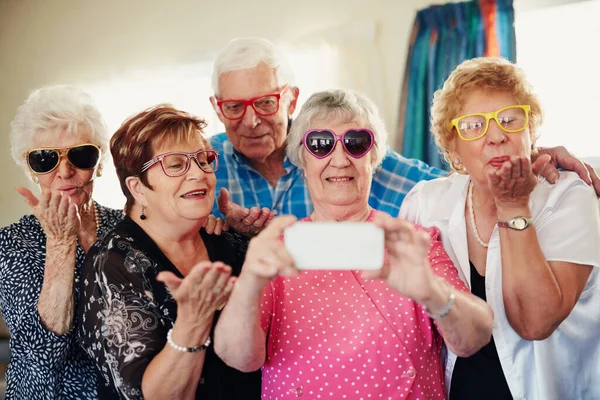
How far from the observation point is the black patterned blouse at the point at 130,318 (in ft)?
4.98

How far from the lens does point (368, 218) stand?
1856mm

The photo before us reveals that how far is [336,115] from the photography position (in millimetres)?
1863

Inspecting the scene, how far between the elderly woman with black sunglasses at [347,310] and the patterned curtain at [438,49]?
6.63ft

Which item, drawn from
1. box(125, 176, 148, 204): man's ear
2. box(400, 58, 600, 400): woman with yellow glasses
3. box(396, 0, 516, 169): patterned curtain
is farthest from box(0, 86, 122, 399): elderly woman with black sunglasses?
box(396, 0, 516, 169): patterned curtain

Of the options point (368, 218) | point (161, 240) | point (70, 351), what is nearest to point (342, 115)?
point (368, 218)

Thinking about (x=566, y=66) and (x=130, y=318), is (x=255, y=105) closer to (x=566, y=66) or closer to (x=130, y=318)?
(x=130, y=318)

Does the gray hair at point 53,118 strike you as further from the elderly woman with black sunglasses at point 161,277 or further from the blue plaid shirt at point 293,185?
the blue plaid shirt at point 293,185

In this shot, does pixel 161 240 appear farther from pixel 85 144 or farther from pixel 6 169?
pixel 6 169

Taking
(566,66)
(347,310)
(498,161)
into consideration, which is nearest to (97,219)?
(347,310)

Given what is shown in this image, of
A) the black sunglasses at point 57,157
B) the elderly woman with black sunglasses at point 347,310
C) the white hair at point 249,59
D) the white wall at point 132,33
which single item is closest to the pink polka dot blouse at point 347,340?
the elderly woman with black sunglasses at point 347,310

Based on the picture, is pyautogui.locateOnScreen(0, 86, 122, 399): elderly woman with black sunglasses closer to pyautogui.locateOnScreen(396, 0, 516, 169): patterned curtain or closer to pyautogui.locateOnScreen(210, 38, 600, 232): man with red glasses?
pyautogui.locateOnScreen(210, 38, 600, 232): man with red glasses

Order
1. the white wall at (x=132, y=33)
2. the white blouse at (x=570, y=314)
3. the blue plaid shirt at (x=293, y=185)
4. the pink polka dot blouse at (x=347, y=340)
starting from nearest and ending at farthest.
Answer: the pink polka dot blouse at (x=347, y=340) → the white blouse at (x=570, y=314) → the blue plaid shirt at (x=293, y=185) → the white wall at (x=132, y=33)

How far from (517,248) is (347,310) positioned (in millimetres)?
485

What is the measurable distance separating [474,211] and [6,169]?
4.38m
